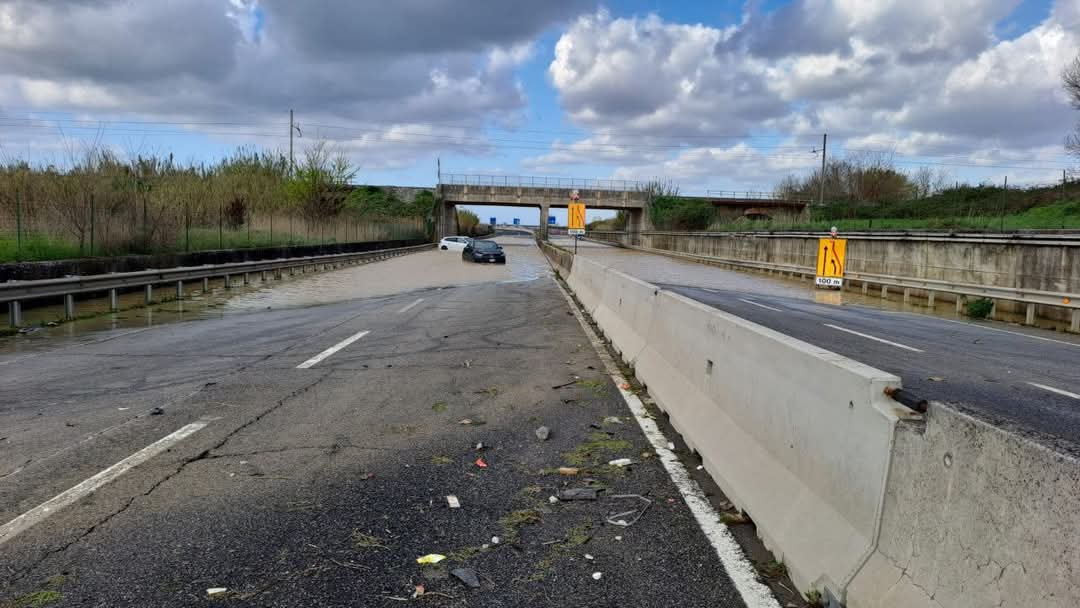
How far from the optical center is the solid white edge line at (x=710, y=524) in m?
3.69

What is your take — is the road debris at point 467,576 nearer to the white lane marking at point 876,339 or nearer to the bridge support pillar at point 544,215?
the white lane marking at point 876,339

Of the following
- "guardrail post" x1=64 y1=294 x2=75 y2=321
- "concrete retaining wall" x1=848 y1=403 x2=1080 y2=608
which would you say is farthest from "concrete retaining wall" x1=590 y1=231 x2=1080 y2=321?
"guardrail post" x1=64 y1=294 x2=75 y2=321

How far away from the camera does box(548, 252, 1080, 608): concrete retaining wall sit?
94.7 inches

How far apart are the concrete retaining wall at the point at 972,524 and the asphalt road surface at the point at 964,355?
15cm

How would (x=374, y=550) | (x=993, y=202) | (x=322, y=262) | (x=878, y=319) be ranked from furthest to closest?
(x=993, y=202), (x=322, y=262), (x=878, y=319), (x=374, y=550)

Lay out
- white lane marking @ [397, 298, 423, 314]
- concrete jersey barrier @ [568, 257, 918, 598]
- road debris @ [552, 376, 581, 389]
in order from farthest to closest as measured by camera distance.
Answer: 1. white lane marking @ [397, 298, 423, 314]
2. road debris @ [552, 376, 581, 389]
3. concrete jersey barrier @ [568, 257, 918, 598]

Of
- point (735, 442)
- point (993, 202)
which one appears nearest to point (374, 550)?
point (735, 442)

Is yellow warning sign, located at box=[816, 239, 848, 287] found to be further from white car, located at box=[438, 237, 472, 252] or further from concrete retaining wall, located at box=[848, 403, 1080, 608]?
white car, located at box=[438, 237, 472, 252]

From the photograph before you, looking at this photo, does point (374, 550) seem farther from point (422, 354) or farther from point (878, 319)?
point (878, 319)

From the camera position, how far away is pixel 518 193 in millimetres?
96625

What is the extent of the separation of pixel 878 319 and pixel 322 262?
2448 cm

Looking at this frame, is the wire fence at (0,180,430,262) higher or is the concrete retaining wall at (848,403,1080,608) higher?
the wire fence at (0,180,430,262)

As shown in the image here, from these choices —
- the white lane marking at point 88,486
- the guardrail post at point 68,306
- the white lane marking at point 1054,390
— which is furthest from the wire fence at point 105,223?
the white lane marking at point 1054,390

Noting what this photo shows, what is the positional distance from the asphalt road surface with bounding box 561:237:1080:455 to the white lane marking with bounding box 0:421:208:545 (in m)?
4.97
